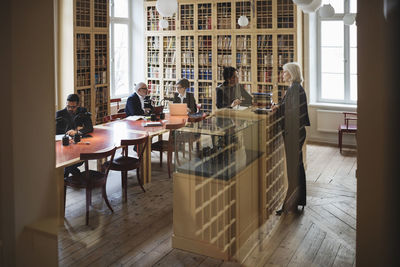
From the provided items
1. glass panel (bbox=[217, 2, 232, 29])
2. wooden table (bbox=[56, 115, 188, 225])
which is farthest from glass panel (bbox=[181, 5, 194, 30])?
wooden table (bbox=[56, 115, 188, 225])

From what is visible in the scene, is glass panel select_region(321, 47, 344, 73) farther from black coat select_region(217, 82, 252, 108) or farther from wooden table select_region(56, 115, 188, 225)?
black coat select_region(217, 82, 252, 108)

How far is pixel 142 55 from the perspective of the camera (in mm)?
11336

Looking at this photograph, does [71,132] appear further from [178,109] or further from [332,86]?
[332,86]

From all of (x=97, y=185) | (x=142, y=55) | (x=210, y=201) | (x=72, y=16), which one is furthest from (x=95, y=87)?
(x=210, y=201)

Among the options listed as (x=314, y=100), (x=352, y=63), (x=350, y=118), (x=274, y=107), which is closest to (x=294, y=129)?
(x=274, y=107)

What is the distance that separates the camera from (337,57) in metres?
9.53

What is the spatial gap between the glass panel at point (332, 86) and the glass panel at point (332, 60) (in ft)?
0.42

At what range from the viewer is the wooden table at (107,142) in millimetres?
4988

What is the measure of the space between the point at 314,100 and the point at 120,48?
4.90 meters

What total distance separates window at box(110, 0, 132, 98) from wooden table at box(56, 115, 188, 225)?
3703mm

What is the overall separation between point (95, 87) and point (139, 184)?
3.60 m

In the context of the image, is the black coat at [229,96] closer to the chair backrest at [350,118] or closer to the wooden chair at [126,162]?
the wooden chair at [126,162]
